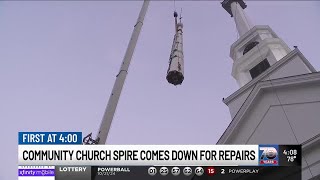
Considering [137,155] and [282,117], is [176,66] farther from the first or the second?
[137,155]

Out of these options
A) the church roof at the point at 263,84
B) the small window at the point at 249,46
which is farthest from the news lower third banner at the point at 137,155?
the small window at the point at 249,46

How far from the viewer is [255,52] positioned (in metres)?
31.9

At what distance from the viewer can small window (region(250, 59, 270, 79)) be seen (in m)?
30.3

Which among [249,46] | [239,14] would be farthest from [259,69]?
[239,14]

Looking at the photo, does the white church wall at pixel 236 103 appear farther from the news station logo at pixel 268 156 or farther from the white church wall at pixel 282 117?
the news station logo at pixel 268 156

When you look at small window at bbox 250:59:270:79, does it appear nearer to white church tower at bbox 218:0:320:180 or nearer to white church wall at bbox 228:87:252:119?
white church tower at bbox 218:0:320:180

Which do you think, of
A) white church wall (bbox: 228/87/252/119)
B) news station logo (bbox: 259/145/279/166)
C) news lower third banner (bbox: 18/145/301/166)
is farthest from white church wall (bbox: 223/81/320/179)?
news lower third banner (bbox: 18/145/301/166)

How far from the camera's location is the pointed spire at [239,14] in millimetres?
40938

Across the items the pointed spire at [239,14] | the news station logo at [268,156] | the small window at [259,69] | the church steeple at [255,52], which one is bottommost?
the news station logo at [268,156]

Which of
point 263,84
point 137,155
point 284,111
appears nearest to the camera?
point 137,155

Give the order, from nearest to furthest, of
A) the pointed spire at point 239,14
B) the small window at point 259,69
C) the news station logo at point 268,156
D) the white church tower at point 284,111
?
the news station logo at point 268,156 → the white church tower at point 284,111 → the small window at point 259,69 → the pointed spire at point 239,14

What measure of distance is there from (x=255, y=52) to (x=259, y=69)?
6.77 feet

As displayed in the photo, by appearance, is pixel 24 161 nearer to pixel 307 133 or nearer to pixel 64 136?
pixel 64 136

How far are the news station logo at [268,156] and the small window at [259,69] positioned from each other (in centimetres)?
2145
